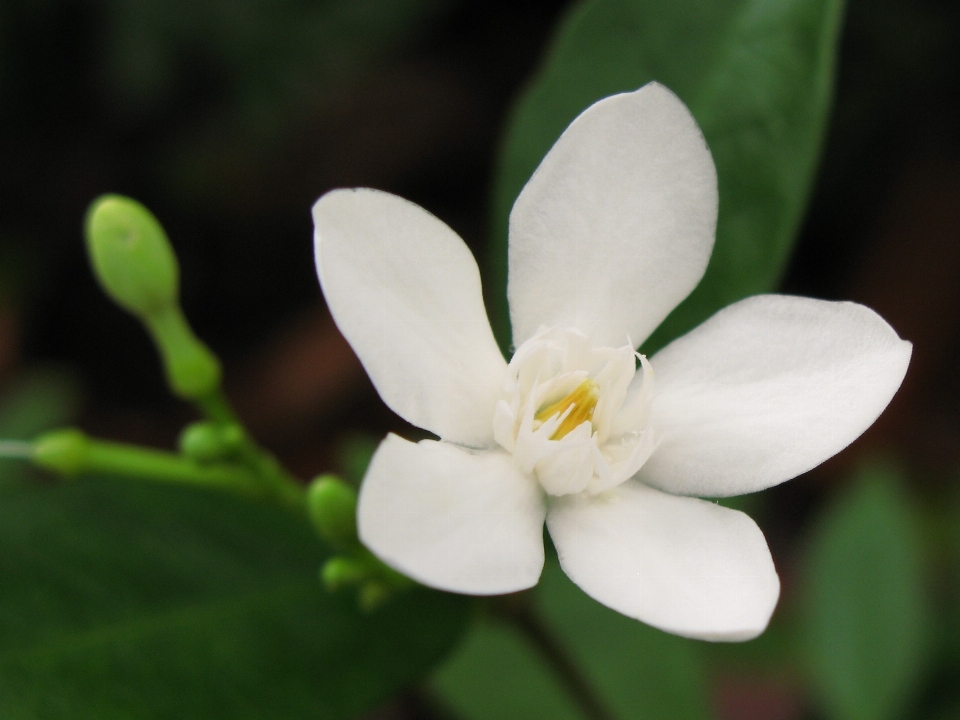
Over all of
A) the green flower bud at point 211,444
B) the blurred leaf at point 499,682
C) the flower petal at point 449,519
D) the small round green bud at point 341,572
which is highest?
the flower petal at point 449,519

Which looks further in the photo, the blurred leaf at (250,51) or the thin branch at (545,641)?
the blurred leaf at (250,51)

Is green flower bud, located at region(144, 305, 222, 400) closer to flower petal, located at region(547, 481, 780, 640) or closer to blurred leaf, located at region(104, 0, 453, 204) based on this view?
flower petal, located at region(547, 481, 780, 640)

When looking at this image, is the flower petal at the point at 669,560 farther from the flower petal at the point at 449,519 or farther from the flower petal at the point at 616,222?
the flower petal at the point at 616,222

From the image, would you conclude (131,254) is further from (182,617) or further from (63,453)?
(182,617)

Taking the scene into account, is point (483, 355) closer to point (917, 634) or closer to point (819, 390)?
point (819, 390)

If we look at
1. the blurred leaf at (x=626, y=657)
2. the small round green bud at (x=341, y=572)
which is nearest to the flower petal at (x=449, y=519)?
the small round green bud at (x=341, y=572)

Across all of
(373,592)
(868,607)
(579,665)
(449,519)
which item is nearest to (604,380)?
(449,519)

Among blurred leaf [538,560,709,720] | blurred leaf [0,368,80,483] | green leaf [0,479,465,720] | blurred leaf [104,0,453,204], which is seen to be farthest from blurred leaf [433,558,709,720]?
blurred leaf [104,0,453,204]
